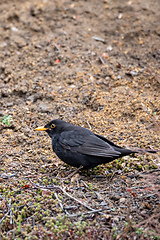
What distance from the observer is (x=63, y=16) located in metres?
7.82

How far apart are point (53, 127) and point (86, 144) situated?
2.63ft

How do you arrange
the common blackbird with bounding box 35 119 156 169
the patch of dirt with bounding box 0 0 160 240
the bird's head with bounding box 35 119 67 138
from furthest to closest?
the bird's head with bounding box 35 119 67 138
the common blackbird with bounding box 35 119 156 169
the patch of dirt with bounding box 0 0 160 240

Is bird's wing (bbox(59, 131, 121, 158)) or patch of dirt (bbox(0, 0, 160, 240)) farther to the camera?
bird's wing (bbox(59, 131, 121, 158))

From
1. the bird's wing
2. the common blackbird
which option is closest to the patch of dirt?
the common blackbird

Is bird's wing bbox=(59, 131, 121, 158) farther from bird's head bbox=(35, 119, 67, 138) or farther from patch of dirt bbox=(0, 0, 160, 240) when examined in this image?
patch of dirt bbox=(0, 0, 160, 240)

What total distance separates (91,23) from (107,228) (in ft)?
18.3

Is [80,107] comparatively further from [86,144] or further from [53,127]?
[86,144]

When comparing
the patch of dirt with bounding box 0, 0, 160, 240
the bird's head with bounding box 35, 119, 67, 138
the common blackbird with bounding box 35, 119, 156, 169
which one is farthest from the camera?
the bird's head with bounding box 35, 119, 67, 138

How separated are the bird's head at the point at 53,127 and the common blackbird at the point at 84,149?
19 centimetres

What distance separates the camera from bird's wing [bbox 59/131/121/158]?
441 centimetres

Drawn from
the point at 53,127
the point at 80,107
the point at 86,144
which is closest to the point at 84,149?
the point at 86,144

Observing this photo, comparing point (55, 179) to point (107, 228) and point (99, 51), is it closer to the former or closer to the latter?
point (107, 228)

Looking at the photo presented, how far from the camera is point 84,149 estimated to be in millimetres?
4598

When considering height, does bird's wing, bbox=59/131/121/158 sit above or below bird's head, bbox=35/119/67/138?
above
